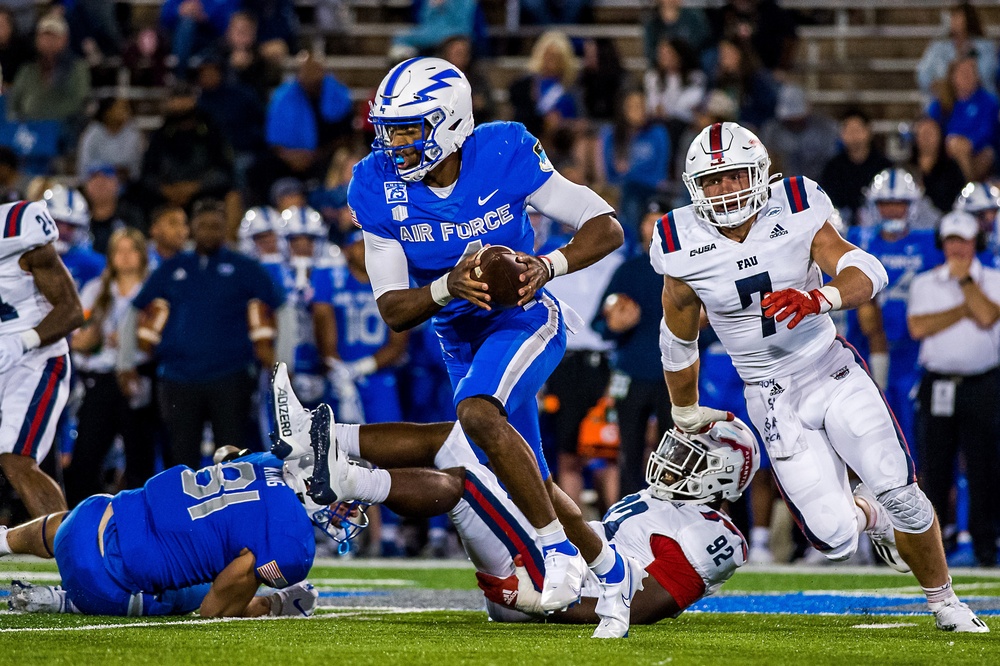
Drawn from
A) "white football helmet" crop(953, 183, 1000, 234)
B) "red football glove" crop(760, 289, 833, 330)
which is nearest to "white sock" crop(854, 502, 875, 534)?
"red football glove" crop(760, 289, 833, 330)

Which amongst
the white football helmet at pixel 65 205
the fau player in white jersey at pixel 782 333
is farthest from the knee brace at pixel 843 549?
the white football helmet at pixel 65 205

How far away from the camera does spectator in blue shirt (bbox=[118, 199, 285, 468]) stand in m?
8.99

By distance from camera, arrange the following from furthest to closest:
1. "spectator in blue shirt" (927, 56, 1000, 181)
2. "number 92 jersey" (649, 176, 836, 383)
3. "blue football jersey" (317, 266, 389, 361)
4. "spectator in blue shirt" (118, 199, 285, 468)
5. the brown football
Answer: "spectator in blue shirt" (927, 56, 1000, 181), "blue football jersey" (317, 266, 389, 361), "spectator in blue shirt" (118, 199, 285, 468), "number 92 jersey" (649, 176, 836, 383), the brown football

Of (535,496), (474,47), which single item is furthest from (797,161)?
(535,496)

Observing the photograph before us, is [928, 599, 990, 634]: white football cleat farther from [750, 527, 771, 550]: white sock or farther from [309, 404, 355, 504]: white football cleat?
[750, 527, 771, 550]: white sock

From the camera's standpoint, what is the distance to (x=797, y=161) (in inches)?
443

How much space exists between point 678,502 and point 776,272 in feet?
2.95

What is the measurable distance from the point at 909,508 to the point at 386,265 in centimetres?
199

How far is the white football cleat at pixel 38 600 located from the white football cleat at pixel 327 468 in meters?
1.17

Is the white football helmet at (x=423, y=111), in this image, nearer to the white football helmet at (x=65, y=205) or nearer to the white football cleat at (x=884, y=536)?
the white football cleat at (x=884, y=536)

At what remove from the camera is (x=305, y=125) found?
1179cm

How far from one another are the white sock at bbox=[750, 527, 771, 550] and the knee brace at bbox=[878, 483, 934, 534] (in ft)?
11.9

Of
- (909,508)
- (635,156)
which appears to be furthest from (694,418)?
(635,156)

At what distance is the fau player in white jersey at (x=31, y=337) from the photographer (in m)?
6.84
